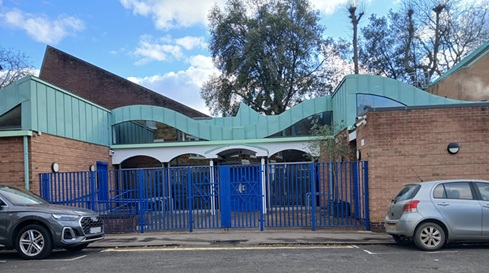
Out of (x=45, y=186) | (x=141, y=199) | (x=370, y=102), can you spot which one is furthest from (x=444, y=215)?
(x=45, y=186)

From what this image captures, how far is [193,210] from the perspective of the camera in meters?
11.8

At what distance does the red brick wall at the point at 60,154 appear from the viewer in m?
12.1

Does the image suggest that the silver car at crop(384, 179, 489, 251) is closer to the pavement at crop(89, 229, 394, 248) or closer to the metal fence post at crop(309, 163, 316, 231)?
the pavement at crop(89, 229, 394, 248)

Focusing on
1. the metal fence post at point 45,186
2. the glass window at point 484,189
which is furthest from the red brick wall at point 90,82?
the glass window at point 484,189

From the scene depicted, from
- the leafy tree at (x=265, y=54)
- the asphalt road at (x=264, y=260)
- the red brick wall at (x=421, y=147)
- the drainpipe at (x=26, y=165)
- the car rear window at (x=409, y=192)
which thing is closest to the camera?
the asphalt road at (x=264, y=260)

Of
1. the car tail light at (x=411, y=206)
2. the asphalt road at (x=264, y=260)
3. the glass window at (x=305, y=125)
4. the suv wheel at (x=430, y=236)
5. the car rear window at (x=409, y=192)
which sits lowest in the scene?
the asphalt road at (x=264, y=260)

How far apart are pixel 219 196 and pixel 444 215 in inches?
228

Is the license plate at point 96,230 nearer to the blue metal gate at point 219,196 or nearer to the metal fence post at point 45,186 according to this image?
the blue metal gate at point 219,196

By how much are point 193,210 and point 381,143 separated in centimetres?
569

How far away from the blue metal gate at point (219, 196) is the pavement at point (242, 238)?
1.36 feet

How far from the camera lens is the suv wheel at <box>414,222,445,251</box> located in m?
8.11

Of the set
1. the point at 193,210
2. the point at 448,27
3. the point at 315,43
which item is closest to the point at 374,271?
the point at 193,210

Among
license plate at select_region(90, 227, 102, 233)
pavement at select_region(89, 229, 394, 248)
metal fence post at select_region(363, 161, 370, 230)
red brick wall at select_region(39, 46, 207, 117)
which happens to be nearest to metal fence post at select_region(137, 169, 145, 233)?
pavement at select_region(89, 229, 394, 248)

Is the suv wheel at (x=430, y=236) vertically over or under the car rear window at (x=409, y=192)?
under
